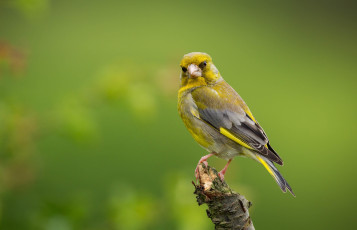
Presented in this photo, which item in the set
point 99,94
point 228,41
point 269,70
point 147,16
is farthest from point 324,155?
point 99,94

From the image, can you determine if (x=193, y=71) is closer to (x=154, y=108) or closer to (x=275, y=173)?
(x=154, y=108)

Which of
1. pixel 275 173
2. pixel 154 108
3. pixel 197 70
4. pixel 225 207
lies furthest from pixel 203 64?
pixel 225 207

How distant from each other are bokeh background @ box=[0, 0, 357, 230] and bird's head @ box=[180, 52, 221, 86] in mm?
257

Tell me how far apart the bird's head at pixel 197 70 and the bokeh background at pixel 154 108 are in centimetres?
26

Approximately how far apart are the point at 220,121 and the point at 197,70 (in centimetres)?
36

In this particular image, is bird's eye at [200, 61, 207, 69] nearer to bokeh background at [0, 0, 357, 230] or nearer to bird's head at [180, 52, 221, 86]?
bird's head at [180, 52, 221, 86]

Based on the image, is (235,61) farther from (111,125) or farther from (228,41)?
(111,125)

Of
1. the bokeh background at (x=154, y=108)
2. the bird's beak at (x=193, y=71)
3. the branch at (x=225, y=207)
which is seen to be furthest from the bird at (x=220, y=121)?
the branch at (x=225, y=207)

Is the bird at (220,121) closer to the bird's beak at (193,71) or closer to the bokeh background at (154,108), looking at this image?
the bird's beak at (193,71)

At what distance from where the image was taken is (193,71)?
12.3ft

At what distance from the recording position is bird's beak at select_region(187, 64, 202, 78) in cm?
374

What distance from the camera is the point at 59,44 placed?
34.0 ft

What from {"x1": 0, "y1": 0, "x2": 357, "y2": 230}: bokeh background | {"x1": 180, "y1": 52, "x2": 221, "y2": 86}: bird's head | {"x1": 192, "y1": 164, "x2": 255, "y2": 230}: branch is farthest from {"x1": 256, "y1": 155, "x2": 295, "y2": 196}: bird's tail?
{"x1": 180, "y1": 52, "x2": 221, "y2": 86}: bird's head

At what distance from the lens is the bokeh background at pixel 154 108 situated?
156 inches
